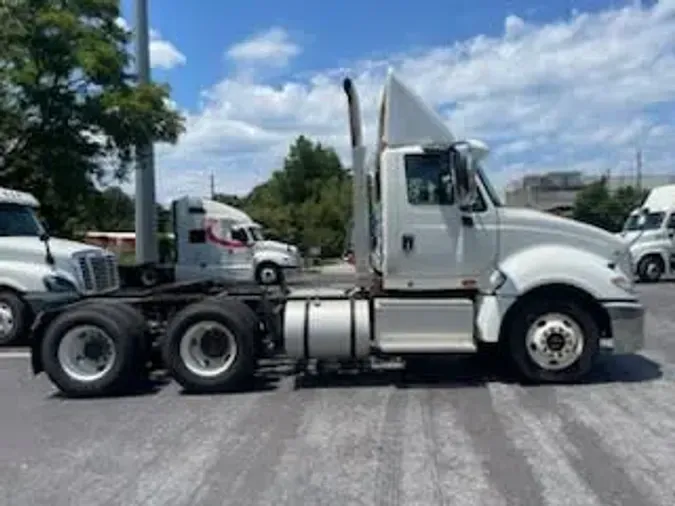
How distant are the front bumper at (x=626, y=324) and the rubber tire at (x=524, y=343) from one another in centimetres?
21

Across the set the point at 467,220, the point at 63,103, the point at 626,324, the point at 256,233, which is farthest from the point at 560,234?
the point at 256,233

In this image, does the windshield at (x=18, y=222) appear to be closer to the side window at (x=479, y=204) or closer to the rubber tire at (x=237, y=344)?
the rubber tire at (x=237, y=344)

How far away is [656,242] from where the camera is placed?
3044cm

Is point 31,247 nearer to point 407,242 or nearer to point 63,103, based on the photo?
point 407,242

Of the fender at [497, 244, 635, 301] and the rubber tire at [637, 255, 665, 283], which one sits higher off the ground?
the fender at [497, 244, 635, 301]

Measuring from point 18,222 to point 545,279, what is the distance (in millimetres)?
10335

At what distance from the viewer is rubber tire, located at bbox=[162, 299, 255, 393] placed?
34.2 ft

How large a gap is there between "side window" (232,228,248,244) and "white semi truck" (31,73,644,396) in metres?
22.5

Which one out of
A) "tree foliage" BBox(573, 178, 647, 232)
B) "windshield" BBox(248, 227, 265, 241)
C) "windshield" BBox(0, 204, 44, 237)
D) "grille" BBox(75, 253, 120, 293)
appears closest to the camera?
"grille" BBox(75, 253, 120, 293)

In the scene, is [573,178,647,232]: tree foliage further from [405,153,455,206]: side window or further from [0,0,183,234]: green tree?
[405,153,455,206]: side window

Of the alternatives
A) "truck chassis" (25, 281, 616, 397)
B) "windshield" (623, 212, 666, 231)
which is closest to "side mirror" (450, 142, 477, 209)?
"truck chassis" (25, 281, 616, 397)

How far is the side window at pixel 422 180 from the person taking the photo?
10844 mm

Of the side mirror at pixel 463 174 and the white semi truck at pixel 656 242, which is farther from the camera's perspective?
the white semi truck at pixel 656 242

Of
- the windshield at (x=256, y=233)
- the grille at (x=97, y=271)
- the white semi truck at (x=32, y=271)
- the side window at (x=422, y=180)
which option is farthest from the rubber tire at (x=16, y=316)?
the windshield at (x=256, y=233)
